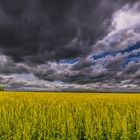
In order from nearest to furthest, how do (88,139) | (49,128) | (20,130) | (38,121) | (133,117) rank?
(88,139) → (20,130) → (49,128) → (38,121) → (133,117)

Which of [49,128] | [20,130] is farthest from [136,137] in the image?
[20,130]

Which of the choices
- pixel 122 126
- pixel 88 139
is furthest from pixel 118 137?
pixel 88 139

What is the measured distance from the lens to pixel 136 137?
866 cm

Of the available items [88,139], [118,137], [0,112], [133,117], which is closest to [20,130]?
[88,139]

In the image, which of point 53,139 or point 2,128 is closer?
point 53,139

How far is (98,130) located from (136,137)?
1.27 meters

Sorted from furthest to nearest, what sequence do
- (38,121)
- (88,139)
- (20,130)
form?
(38,121), (20,130), (88,139)

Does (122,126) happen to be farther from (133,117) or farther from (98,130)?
(133,117)

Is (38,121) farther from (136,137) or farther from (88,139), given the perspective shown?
(136,137)

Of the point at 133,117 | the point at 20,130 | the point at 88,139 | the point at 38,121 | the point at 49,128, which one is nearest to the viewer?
the point at 88,139

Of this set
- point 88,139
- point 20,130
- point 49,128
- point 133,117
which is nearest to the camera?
point 88,139

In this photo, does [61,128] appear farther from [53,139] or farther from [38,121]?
[38,121]

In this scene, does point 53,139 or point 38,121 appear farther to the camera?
point 38,121

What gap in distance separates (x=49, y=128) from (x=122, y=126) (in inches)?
101
